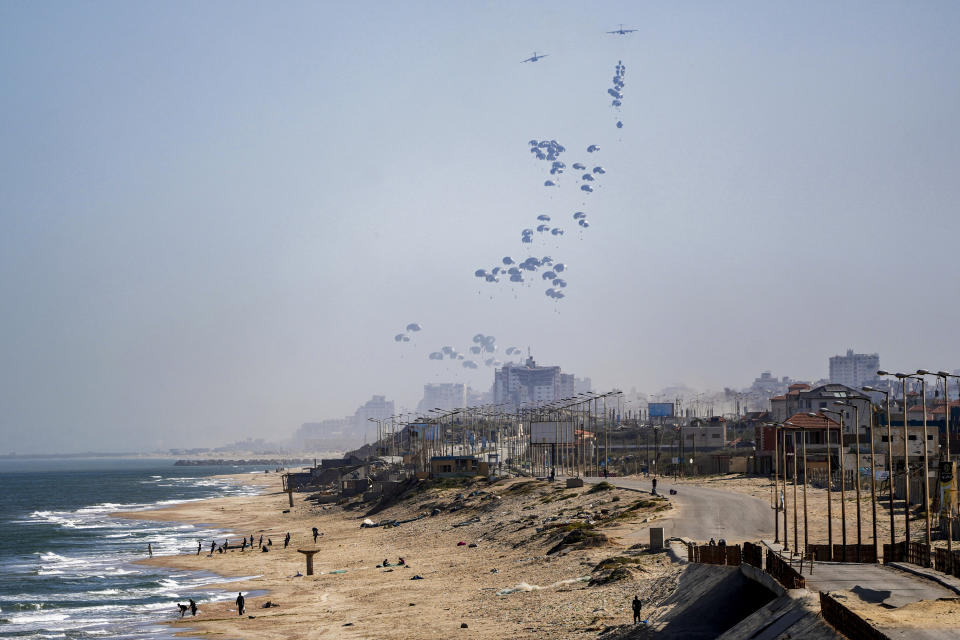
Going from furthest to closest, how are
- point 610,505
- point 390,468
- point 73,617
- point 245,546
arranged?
point 390,468 < point 245,546 < point 610,505 < point 73,617

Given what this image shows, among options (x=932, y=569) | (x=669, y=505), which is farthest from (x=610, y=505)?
(x=932, y=569)

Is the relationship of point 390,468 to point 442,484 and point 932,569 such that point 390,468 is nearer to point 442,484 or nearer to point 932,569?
point 442,484

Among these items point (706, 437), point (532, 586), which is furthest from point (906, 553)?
point (706, 437)

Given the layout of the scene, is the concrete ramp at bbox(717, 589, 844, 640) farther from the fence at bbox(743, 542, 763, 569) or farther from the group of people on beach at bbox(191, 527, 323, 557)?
the group of people on beach at bbox(191, 527, 323, 557)

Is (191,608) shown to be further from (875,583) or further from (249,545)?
(875,583)

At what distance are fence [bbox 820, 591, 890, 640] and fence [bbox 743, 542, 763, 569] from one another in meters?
8.67


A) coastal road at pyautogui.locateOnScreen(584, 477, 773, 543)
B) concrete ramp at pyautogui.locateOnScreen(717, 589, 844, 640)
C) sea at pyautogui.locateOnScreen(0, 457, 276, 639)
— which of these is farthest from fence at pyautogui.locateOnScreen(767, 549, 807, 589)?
sea at pyautogui.locateOnScreen(0, 457, 276, 639)

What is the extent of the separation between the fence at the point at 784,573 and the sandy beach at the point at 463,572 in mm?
7912

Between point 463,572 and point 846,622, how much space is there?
40074mm

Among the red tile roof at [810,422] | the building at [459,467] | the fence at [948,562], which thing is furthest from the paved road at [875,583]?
the building at [459,467]

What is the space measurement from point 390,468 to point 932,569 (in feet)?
446

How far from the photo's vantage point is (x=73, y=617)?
59.3m

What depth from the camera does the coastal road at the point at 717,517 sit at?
174 feet

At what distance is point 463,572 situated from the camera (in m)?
61.0
